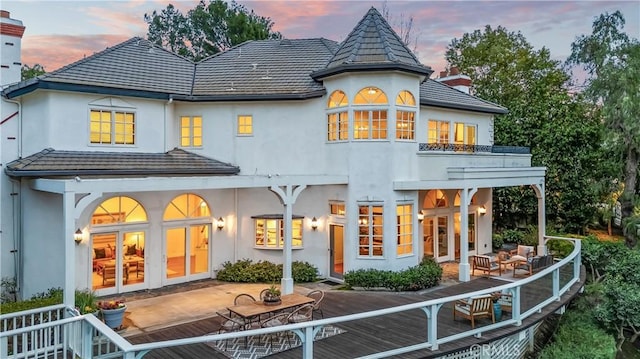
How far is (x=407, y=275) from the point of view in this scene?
13320 millimetres

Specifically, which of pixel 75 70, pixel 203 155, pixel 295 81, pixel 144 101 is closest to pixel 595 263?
pixel 295 81

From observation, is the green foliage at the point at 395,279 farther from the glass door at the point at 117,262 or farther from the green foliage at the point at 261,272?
the glass door at the point at 117,262

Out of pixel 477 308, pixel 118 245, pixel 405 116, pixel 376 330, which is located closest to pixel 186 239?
pixel 118 245

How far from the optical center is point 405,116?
571 inches

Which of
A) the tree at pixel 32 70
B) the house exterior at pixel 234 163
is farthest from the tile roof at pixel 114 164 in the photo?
the tree at pixel 32 70

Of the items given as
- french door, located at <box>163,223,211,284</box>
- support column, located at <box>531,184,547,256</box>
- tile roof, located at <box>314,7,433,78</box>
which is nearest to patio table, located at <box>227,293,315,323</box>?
french door, located at <box>163,223,211,284</box>

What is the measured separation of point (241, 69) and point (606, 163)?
1651 centimetres

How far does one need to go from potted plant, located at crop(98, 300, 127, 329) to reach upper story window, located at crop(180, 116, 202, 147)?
719 cm

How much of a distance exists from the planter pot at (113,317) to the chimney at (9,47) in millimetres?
8207

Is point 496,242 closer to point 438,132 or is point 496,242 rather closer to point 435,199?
point 435,199

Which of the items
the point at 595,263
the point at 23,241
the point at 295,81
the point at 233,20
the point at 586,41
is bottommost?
the point at 595,263

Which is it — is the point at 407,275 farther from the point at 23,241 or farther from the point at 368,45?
the point at 23,241

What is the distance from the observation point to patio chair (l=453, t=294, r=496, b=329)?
9.16 metres

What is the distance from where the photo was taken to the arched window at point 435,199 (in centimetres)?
1673
